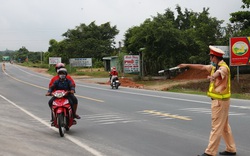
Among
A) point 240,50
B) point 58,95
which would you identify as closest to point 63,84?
point 58,95

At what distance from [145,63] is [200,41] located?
10098mm

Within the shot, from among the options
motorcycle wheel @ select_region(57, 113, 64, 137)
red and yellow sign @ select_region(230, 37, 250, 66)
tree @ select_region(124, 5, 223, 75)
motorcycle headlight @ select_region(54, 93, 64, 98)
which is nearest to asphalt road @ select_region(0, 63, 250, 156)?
motorcycle wheel @ select_region(57, 113, 64, 137)

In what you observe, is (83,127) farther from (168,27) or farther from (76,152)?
(168,27)

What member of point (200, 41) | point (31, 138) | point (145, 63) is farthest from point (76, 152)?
point (145, 63)

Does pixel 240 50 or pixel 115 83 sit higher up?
pixel 240 50

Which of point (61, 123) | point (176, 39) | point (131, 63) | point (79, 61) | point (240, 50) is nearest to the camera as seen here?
point (61, 123)

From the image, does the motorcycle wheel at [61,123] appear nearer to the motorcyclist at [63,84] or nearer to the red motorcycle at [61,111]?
the red motorcycle at [61,111]

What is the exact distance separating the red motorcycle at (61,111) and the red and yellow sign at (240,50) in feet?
60.8

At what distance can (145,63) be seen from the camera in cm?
4150

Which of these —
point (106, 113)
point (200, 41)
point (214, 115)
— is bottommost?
point (106, 113)

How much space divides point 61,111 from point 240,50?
19.5m

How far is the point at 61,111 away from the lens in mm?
8148

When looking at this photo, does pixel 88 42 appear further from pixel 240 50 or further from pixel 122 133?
pixel 122 133

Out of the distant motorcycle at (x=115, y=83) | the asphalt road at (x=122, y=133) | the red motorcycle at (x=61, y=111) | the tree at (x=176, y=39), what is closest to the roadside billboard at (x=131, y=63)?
the tree at (x=176, y=39)
